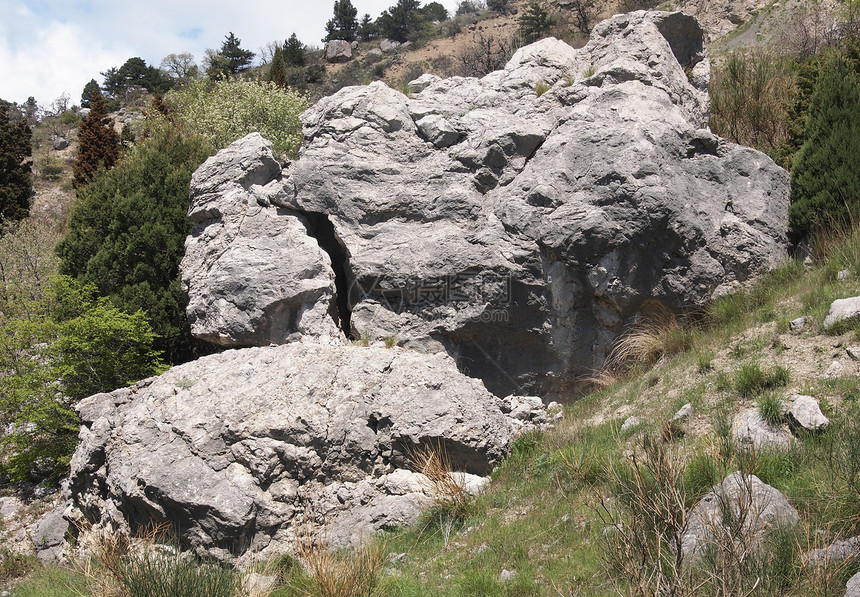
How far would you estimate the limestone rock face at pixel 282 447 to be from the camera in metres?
6.99

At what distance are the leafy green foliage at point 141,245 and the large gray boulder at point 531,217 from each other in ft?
5.86

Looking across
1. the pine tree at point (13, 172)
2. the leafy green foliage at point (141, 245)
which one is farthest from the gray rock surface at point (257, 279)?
the pine tree at point (13, 172)

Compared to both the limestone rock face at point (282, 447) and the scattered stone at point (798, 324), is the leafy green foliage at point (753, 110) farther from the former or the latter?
the limestone rock face at point (282, 447)

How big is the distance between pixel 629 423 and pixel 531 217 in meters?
3.29

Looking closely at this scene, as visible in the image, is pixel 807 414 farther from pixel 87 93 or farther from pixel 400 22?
pixel 87 93

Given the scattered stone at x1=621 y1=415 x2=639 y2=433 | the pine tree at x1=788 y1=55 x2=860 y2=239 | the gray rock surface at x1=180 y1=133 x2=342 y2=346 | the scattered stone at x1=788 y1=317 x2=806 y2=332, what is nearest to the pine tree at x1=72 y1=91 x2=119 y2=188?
the gray rock surface at x1=180 y1=133 x2=342 y2=346

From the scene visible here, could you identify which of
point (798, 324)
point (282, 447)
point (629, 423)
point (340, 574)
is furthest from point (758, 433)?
point (282, 447)

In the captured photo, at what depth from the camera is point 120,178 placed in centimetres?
1266

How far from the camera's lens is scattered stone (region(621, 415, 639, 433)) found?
23.9 feet

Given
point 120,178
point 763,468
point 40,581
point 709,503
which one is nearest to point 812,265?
point 763,468

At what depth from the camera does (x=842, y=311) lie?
711cm

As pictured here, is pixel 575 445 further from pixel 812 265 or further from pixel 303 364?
pixel 812 265

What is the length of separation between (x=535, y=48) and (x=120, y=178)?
27.6 feet

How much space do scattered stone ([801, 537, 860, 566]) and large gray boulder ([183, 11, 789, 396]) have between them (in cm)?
483
